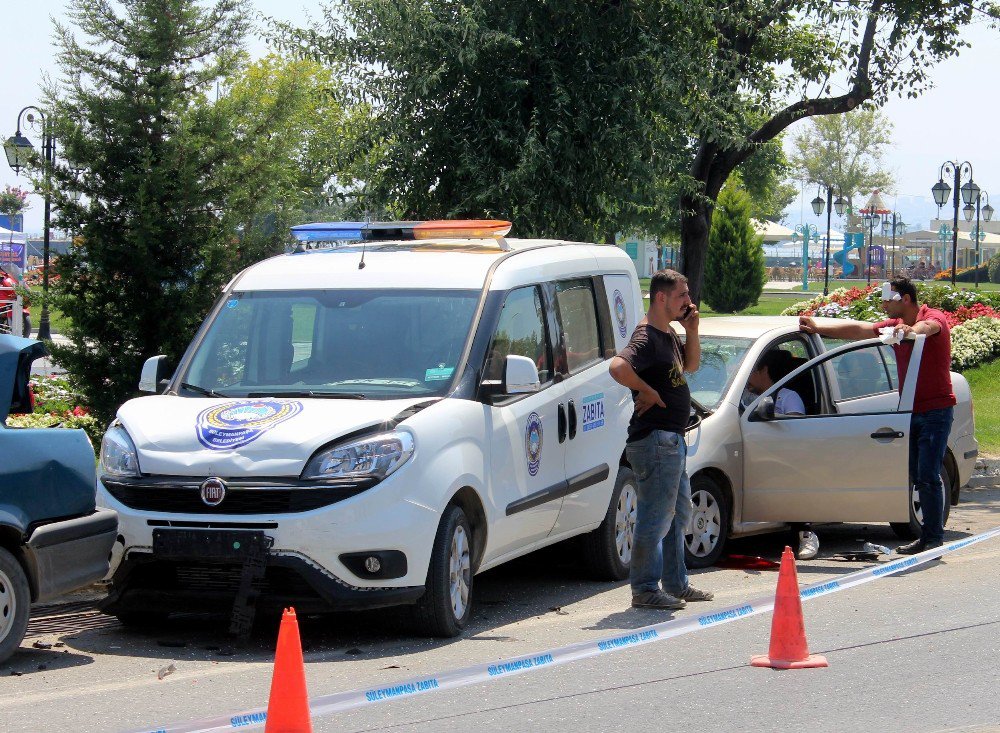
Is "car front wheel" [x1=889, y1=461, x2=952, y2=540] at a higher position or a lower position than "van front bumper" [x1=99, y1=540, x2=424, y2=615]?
lower

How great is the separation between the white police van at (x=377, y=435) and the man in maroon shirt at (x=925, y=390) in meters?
2.08

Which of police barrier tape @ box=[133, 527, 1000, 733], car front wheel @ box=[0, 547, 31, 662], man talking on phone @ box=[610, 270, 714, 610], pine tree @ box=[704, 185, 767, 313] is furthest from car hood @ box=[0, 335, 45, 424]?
pine tree @ box=[704, 185, 767, 313]

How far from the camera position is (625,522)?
31.3ft

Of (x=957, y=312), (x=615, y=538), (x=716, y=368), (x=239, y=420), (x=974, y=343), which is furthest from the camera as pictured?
(x=957, y=312)

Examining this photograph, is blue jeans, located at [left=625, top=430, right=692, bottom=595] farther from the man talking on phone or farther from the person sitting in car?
the person sitting in car

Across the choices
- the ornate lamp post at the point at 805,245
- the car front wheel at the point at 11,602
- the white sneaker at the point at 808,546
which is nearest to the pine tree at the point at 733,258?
the ornate lamp post at the point at 805,245

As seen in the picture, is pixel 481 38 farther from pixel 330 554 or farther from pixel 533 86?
pixel 330 554

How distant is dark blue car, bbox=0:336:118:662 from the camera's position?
664cm

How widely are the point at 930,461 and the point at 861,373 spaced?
121 centimetres

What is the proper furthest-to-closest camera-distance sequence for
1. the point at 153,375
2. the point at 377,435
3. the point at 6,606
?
the point at 153,375, the point at 377,435, the point at 6,606

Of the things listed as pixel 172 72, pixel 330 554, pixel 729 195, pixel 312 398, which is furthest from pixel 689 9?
pixel 729 195

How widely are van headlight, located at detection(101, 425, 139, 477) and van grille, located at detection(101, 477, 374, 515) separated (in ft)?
0.40

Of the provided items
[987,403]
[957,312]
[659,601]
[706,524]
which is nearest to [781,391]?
[706,524]

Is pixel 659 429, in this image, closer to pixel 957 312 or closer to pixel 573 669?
pixel 573 669
